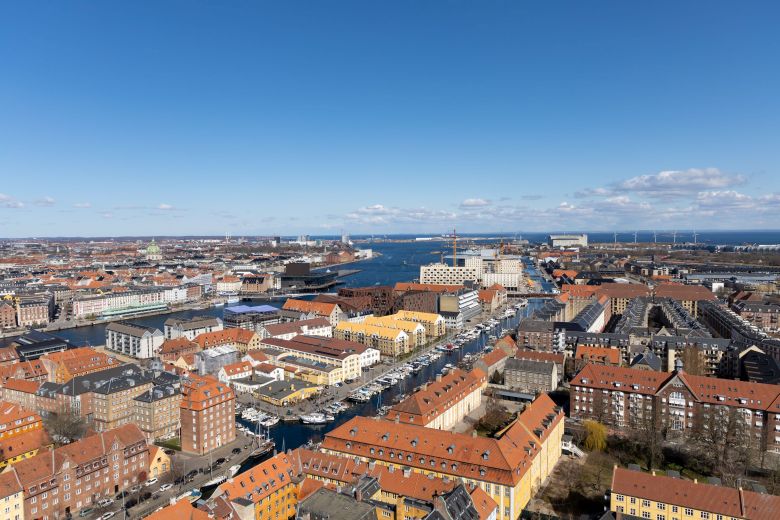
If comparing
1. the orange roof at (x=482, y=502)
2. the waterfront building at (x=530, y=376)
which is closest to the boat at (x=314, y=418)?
the waterfront building at (x=530, y=376)

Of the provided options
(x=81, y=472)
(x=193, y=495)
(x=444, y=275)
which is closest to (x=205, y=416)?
(x=193, y=495)

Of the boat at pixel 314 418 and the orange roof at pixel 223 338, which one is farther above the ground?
the orange roof at pixel 223 338

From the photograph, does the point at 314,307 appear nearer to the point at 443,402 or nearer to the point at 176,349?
the point at 176,349

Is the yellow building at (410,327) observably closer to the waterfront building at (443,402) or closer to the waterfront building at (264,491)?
the waterfront building at (443,402)

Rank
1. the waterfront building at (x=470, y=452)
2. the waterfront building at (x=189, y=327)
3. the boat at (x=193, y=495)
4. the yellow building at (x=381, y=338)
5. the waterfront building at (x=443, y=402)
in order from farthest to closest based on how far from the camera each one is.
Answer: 1. the waterfront building at (x=189, y=327)
2. the yellow building at (x=381, y=338)
3. the waterfront building at (x=443, y=402)
4. the boat at (x=193, y=495)
5. the waterfront building at (x=470, y=452)

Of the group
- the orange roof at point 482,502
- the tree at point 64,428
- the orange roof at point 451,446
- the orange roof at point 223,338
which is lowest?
the tree at point 64,428

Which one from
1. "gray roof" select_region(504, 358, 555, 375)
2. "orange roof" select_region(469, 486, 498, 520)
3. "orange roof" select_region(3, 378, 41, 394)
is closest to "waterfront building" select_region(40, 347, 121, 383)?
"orange roof" select_region(3, 378, 41, 394)

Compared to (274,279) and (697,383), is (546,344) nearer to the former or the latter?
(697,383)
